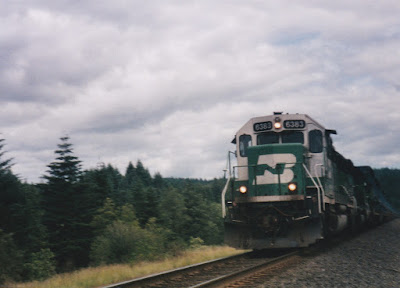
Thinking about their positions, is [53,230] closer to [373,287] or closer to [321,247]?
[321,247]

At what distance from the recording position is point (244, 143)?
15.3m

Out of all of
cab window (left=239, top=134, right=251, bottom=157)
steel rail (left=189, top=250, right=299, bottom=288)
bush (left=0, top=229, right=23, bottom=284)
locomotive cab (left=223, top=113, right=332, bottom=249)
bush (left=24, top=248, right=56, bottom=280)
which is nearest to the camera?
steel rail (left=189, top=250, right=299, bottom=288)

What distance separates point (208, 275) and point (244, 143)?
6052mm

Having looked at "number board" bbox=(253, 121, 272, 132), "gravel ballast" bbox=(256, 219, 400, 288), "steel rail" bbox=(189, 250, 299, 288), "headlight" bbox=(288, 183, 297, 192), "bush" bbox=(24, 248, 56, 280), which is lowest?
"bush" bbox=(24, 248, 56, 280)

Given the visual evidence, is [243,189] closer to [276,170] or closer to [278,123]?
[276,170]

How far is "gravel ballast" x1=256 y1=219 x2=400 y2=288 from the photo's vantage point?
8586 millimetres

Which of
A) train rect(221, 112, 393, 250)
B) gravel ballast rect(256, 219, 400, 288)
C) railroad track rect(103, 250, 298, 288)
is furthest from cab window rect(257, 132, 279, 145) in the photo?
gravel ballast rect(256, 219, 400, 288)

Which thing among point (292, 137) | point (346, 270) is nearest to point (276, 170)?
point (292, 137)

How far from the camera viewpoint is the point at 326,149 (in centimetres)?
1527

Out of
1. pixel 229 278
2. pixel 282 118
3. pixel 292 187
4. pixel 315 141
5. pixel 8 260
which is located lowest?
pixel 8 260

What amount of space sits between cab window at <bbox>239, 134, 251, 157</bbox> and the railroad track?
358 centimetres

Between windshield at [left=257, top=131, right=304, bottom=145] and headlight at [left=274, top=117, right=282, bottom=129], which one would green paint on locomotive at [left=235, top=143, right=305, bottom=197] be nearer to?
windshield at [left=257, top=131, right=304, bottom=145]

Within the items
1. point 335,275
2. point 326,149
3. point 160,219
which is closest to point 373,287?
point 335,275

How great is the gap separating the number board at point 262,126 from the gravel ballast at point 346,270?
4.22 meters
